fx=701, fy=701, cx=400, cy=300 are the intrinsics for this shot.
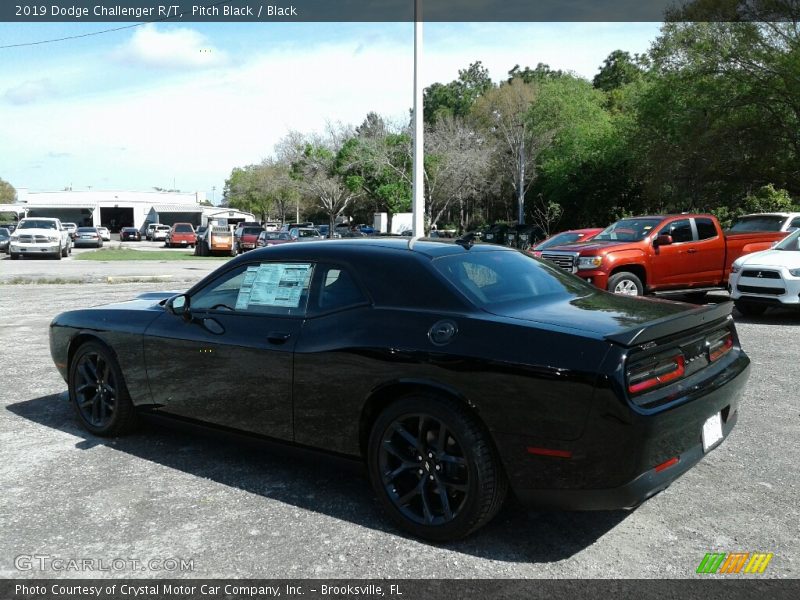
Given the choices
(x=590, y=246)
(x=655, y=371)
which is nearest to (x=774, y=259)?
(x=590, y=246)

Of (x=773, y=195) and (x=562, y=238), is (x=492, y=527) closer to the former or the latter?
(x=562, y=238)

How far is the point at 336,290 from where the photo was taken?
406cm

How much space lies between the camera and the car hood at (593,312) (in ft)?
11.2

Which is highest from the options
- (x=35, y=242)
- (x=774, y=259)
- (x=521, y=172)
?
(x=521, y=172)

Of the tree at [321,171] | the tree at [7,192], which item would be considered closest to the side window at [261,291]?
the tree at [321,171]

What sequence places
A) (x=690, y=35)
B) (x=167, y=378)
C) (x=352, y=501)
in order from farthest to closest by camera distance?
(x=690, y=35)
(x=167, y=378)
(x=352, y=501)

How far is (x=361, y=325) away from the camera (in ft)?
12.5

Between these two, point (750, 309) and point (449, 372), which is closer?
point (449, 372)

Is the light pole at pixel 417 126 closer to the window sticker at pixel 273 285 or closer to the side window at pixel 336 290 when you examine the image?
the window sticker at pixel 273 285

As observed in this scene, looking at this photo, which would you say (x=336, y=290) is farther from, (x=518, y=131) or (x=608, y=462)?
(x=518, y=131)

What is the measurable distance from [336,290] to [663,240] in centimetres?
938

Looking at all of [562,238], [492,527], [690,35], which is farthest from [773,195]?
[492,527]

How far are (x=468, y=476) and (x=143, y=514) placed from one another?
72.9 inches

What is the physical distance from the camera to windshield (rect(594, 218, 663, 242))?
40.6 feet
